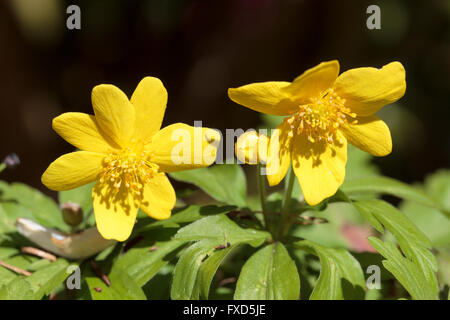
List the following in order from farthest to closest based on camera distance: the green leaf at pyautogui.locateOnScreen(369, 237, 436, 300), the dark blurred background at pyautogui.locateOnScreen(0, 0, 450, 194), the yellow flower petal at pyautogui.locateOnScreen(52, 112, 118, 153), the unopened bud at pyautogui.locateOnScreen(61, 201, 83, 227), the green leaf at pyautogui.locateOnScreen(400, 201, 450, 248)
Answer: the dark blurred background at pyautogui.locateOnScreen(0, 0, 450, 194) < the green leaf at pyautogui.locateOnScreen(400, 201, 450, 248) < the unopened bud at pyautogui.locateOnScreen(61, 201, 83, 227) < the yellow flower petal at pyautogui.locateOnScreen(52, 112, 118, 153) < the green leaf at pyautogui.locateOnScreen(369, 237, 436, 300)

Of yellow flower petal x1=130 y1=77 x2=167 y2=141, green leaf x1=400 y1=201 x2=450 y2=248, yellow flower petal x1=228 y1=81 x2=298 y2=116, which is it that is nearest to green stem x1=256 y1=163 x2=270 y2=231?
yellow flower petal x1=228 y1=81 x2=298 y2=116

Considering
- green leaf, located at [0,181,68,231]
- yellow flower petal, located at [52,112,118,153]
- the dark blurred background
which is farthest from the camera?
the dark blurred background

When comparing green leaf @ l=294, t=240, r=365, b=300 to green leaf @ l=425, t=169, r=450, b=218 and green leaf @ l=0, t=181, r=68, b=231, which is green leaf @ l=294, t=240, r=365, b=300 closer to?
green leaf @ l=0, t=181, r=68, b=231

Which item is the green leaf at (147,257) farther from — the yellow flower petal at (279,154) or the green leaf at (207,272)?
A: the yellow flower petal at (279,154)

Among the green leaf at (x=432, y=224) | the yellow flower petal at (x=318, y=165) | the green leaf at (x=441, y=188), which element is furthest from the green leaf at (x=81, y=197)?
the green leaf at (x=441, y=188)

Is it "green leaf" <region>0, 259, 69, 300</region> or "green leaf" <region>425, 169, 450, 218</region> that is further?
"green leaf" <region>425, 169, 450, 218</region>

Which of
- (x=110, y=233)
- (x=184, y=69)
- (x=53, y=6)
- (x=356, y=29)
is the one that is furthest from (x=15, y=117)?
(x=110, y=233)

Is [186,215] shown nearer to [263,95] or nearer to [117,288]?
[117,288]
